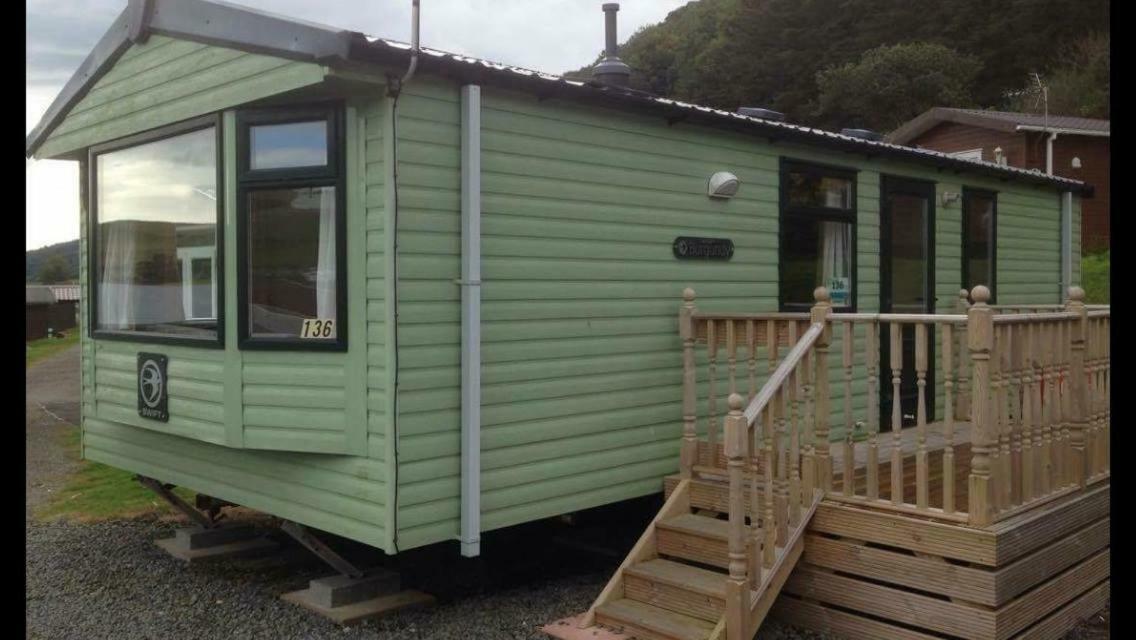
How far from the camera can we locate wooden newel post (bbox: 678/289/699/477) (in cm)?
531

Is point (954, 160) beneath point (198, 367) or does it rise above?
above

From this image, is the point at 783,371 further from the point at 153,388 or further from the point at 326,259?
the point at 153,388

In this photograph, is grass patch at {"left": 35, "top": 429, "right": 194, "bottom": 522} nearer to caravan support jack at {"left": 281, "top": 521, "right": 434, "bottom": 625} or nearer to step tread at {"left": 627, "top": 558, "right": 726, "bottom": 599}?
caravan support jack at {"left": 281, "top": 521, "right": 434, "bottom": 625}

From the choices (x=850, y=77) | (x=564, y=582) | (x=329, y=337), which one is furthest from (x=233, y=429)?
(x=850, y=77)

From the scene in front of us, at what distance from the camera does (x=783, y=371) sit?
446 cm

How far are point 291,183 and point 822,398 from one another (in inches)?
114

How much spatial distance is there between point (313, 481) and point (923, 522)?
3.00 metres

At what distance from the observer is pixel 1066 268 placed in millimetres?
9414

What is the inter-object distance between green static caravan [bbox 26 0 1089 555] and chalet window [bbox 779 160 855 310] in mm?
39

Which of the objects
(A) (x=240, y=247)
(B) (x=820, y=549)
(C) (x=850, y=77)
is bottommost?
(B) (x=820, y=549)

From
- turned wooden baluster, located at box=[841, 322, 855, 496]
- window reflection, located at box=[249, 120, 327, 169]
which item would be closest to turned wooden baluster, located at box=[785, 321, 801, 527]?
turned wooden baluster, located at box=[841, 322, 855, 496]

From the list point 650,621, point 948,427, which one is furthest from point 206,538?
point 948,427

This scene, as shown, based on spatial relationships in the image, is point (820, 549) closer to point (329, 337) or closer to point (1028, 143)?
point (329, 337)

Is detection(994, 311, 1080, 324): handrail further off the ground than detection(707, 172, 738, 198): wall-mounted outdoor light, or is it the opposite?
detection(707, 172, 738, 198): wall-mounted outdoor light
